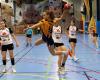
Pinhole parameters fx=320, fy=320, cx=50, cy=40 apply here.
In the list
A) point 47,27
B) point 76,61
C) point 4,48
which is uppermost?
point 47,27

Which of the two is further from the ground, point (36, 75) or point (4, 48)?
point (4, 48)

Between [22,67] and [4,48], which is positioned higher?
[4,48]

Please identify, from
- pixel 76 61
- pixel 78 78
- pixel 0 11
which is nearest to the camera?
pixel 78 78

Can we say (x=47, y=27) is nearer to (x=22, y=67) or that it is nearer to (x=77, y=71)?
(x=77, y=71)

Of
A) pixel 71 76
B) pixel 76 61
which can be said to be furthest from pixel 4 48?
pixel 76 61

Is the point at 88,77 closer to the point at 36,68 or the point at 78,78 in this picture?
the point at 78,78

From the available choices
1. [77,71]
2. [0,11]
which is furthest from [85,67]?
[0,11]

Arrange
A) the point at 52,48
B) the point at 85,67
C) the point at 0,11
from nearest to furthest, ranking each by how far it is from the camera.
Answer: the point at 52,48
the point at 85,67
the point at 0,11

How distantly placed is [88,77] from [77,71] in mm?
1409

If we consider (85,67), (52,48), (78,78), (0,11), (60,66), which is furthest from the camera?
(0,11)

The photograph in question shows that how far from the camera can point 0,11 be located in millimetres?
48156

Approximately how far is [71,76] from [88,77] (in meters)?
0.63

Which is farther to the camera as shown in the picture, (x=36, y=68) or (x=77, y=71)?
(x=36, y=68)

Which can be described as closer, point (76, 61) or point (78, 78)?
point (78, 78)
